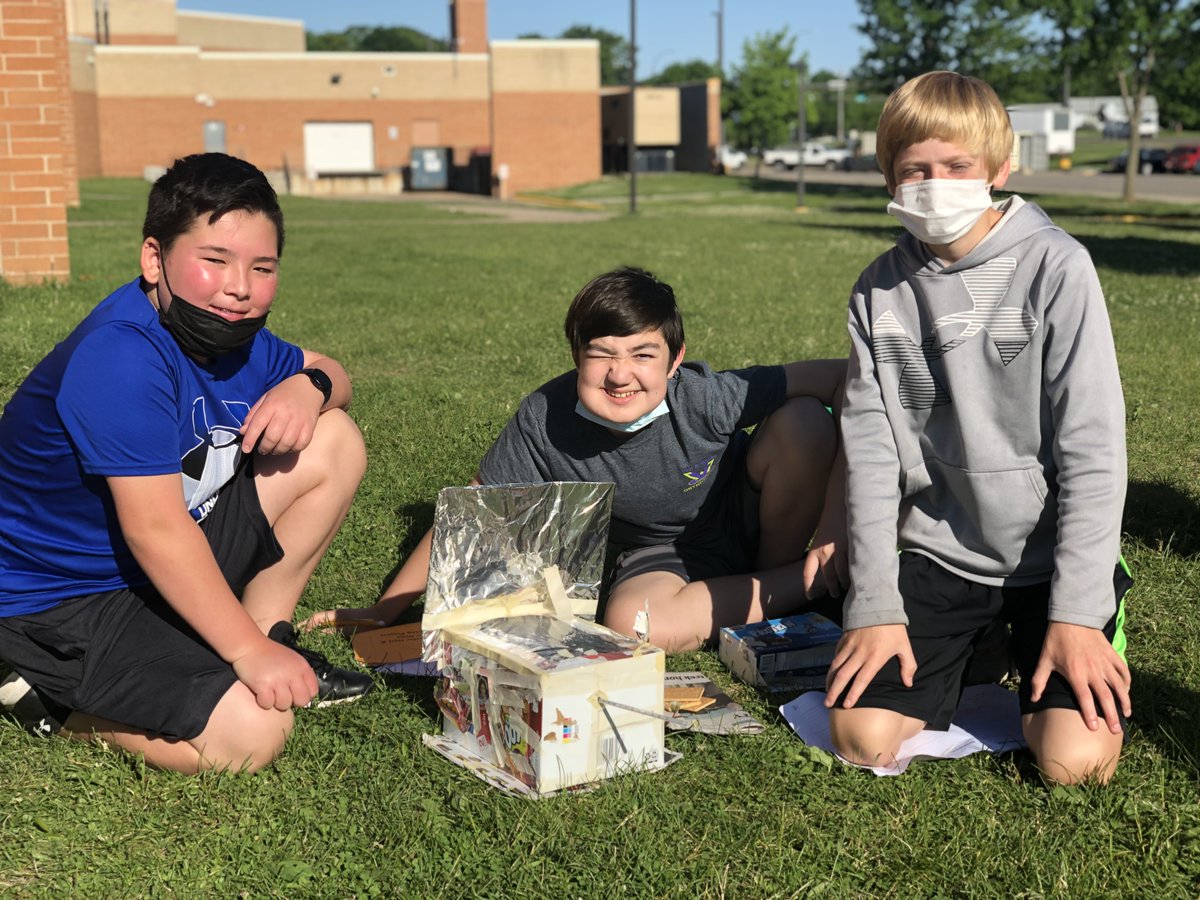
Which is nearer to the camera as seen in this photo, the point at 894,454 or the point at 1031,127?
the point at 894,454

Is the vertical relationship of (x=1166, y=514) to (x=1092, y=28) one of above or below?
below

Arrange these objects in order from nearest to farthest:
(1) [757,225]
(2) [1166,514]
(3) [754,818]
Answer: (3) [754,818] → (2) [1166,514] → (1) [757,225]

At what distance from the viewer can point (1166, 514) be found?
469cm

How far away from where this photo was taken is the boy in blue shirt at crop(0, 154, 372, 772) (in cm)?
273

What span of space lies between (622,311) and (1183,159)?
49.6m

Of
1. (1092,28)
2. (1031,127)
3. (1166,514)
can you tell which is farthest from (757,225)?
(1031,127)

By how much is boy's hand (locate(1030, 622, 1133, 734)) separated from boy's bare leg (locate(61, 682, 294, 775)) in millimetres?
1743

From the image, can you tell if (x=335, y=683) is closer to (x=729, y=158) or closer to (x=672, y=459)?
(x=672, y=459)

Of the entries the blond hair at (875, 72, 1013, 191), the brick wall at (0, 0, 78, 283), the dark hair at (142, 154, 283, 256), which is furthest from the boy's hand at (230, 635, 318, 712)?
the brick wall at (0, 0, 78, 283)

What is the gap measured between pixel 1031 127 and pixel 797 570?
65.7m

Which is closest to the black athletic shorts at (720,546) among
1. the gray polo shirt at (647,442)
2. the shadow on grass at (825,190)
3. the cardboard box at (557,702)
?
the gray polo shirt at (647,442)

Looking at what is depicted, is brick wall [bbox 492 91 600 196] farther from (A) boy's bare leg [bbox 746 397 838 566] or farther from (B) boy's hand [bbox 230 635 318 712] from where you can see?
(B) boy's hand [bbox 230 635 318 712]

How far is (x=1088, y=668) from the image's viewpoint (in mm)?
2793

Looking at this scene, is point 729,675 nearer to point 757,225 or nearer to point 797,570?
point 797,570
